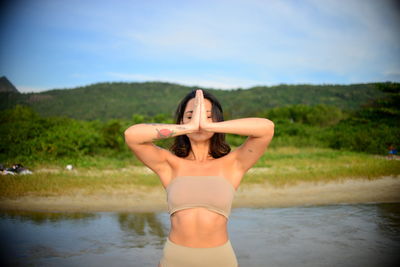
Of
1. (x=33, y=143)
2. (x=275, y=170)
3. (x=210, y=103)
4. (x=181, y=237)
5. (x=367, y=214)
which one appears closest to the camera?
(x=181, y=237)

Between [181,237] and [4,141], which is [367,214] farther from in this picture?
[4,141]

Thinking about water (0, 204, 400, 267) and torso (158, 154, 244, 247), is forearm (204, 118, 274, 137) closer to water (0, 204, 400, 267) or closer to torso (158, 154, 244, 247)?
torso (158, 154, 244, 247)

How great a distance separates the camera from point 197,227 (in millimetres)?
1911

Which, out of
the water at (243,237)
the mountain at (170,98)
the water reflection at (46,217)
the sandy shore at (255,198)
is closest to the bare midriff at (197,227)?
the water at (243,237)

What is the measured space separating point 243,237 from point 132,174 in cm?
526

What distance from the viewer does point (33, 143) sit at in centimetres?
1259

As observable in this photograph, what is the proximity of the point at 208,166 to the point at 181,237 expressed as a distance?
421mm

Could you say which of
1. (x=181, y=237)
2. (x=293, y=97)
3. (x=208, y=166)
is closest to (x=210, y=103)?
(x=208, y=166)

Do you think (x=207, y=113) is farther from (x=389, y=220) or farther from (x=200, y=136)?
(x=389, y=220)

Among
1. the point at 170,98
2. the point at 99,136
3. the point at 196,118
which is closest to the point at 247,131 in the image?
the point at 196,118

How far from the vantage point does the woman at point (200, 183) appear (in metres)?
1.90

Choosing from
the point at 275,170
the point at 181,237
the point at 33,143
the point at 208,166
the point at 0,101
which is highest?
the point at 0,101

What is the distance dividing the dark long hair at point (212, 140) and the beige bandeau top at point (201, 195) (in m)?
0.29

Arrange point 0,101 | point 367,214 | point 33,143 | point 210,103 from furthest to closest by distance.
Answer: point 0,101
point 33,143
point 367,214
point 210,103
